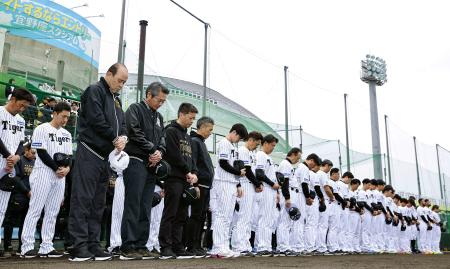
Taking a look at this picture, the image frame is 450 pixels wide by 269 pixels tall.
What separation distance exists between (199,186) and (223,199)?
0.39m

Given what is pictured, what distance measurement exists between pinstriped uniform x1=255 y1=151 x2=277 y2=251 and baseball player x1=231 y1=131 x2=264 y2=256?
410 mm

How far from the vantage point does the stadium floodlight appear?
35.3 metres

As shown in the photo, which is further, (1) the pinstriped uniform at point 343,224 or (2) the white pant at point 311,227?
(1) the pinstriped uniform at point 343,224

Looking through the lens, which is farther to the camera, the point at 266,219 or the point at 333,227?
the point at 333,227

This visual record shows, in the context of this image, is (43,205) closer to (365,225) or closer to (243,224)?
(243,224)

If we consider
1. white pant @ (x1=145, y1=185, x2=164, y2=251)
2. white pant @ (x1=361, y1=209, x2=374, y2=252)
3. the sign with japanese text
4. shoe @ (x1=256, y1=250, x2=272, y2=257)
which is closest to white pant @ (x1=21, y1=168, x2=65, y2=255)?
white pant @ (x1=145, y1=185, x2=164, y2=251)

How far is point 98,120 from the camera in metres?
4.01

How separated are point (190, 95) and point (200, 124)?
4.88 metres

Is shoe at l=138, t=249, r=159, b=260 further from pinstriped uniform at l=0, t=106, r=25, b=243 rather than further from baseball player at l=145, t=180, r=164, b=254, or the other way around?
pinstriped uniform at l=0, t=106, r=25, b=243

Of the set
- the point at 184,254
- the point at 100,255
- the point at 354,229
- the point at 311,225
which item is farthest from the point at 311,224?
the point at 100,255

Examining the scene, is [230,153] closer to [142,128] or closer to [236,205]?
[236,205]

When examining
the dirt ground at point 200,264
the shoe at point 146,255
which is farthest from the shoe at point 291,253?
the shoe at point 146,255

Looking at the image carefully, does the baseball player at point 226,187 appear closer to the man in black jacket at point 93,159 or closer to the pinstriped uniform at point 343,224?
the man in black jacket at point 93,159

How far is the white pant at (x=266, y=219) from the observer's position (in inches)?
266
